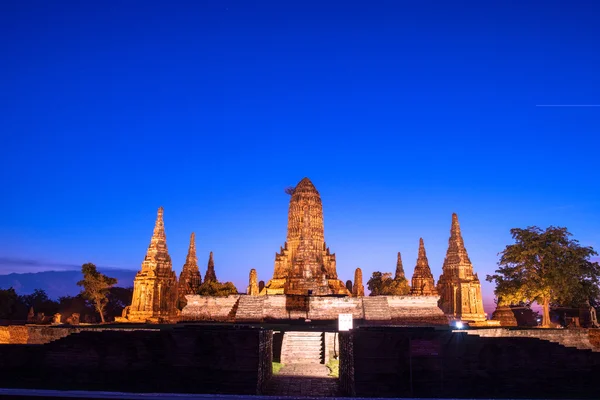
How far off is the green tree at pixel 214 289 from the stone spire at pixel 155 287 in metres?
14.2

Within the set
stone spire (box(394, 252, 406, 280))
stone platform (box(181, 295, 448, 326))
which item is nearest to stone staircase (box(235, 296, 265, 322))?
stone platform (box(181, 295, 448, 326))

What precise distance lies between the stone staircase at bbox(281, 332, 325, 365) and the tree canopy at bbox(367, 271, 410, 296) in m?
34.7

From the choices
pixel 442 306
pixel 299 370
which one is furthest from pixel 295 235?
pixel 299 370

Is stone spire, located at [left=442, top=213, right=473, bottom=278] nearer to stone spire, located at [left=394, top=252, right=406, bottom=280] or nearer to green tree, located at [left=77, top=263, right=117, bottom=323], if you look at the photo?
stone spire, located at [left=394, top=252, right=406, bottom=280]

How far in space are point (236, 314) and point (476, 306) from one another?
1836 centimetres

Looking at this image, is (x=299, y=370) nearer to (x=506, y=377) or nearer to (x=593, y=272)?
(x=506, y=377)

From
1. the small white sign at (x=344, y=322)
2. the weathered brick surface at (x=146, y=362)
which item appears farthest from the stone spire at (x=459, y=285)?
the weathered brick surface at (x=146, y=362)

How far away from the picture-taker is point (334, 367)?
21.0 metres

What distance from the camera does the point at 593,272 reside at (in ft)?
107

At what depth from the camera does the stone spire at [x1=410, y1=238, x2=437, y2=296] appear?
44.2m

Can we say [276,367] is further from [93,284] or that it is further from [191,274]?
[191,274]

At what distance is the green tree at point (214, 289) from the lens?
177 feet

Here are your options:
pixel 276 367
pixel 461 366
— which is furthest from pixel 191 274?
pixel 461 366

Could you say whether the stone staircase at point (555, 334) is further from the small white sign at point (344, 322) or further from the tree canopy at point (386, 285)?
the tree canopy at point (386, 285)
